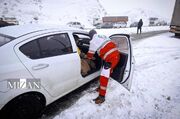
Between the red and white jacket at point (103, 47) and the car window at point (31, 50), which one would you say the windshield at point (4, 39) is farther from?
the red and white jacket at point (103, 47)

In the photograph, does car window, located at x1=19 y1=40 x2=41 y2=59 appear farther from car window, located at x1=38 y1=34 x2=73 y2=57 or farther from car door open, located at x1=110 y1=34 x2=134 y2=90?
car door open, located at x1=110 y1=34 x2=134 y2=90

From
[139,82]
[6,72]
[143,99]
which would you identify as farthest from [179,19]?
[6,72]

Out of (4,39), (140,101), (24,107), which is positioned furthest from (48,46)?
(140,101)

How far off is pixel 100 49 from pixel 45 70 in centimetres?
148

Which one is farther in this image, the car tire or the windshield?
the windshield

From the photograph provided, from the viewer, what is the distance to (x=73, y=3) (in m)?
74.5

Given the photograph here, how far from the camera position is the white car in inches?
93.5

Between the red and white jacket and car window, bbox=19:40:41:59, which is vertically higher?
car window, bbox=19:40:41:59

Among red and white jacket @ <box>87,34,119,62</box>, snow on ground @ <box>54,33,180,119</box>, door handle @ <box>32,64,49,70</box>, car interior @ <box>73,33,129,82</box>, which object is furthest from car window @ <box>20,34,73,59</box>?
snow on ground @ <box>54,33,180,119</box>

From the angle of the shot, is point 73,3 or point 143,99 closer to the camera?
point 143,99

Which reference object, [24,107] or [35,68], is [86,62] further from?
[24,107]

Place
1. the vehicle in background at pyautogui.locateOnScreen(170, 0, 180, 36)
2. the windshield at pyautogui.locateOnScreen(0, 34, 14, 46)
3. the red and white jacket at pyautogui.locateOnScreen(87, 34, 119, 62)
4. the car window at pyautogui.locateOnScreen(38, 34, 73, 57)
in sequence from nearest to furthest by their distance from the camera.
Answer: the windshield at pyautogui.locateOnScreen(0, 34, 14, 46)
the car window at pyautogui.locateOnScreen(38, 34, 73, 57)
the red and white jacket at pyautogui.locateOnScreen(87, 34, 119, 62)
the vehicle in background at pyautogui.locateOnScreen(170, 0, 180, 36)

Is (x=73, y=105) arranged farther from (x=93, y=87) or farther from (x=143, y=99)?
(x=143, y=99)

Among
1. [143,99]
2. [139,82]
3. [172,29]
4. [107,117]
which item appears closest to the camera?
[107,117]
